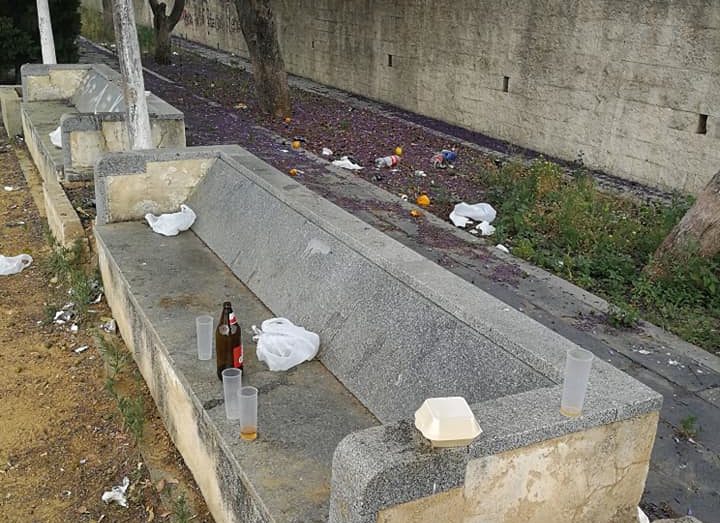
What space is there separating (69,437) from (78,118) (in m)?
4.75

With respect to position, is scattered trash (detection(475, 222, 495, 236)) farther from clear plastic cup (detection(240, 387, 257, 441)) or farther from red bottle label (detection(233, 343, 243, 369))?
clear plastic cup (detection(240, 387, 257, 441))

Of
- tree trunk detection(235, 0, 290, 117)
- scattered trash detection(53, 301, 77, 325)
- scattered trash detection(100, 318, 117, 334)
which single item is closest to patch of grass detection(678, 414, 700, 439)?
scattered trash detection(100, 318, 117, 334)

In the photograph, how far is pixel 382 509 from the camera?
81.6 inches

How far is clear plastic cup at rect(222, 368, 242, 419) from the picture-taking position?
3230 mm

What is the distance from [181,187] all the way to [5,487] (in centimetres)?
302

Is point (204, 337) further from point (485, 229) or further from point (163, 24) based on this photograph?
point (163, 24)

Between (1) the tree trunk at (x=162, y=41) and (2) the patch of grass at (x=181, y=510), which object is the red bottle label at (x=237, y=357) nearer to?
(2) the patch of grass at (x=181, y=510)

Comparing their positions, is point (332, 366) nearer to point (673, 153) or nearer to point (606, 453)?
point (606, 453)

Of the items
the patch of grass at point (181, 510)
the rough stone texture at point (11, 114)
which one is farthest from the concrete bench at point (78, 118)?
the patch of grass at point (181, 510)

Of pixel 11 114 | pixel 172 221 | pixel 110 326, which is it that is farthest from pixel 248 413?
pixel 11 114

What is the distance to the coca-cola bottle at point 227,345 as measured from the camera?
11.9 ft

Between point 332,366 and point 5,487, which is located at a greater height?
point 332,366

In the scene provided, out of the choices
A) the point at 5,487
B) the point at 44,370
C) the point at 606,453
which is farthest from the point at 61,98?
the point at 606,453

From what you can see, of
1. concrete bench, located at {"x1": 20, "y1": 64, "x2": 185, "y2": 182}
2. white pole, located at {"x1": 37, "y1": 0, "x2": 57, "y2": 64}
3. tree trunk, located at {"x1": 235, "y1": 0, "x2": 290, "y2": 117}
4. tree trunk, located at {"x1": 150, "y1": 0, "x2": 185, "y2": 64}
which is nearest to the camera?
concrete bench, located at {"x1": 20, "y1": 64, "x2": 185, "y2": 182}
